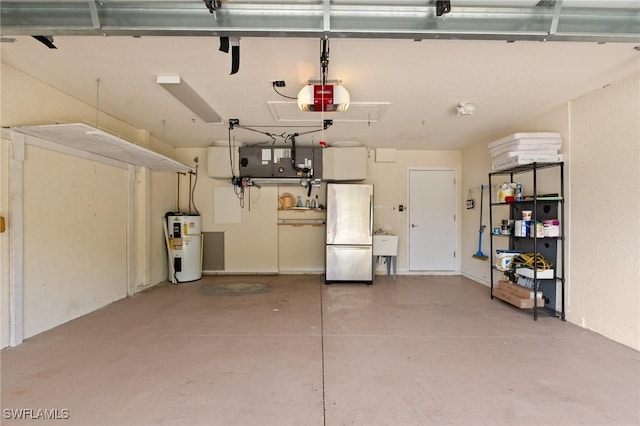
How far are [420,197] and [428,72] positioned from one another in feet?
11.9

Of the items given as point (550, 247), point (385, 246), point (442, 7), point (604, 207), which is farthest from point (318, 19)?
point (385, 246)

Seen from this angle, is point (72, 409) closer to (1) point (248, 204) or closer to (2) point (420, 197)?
(1) point (248, 204)

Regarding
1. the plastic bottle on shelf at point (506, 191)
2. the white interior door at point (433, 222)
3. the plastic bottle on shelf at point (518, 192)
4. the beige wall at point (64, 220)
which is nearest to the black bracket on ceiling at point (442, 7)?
the plastic bottle on shelf at point (518, 192)

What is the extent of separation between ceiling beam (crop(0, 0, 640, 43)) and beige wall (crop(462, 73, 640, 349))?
150 cm

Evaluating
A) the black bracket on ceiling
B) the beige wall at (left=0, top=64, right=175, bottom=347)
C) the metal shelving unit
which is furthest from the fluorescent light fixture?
the metal shelving unit

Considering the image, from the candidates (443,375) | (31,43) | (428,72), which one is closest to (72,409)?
(443,375)

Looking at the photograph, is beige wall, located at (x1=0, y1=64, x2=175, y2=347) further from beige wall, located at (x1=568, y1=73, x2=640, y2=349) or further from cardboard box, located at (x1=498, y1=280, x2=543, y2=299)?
beige wall, located at (x1=568, y1=73, x2=640, y2=349)

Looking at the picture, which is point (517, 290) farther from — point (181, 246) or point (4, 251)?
point (4, 251)

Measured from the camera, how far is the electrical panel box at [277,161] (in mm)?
5527

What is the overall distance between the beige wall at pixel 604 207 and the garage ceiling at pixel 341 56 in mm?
254

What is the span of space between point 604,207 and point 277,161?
453cm

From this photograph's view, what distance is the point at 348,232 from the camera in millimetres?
5355

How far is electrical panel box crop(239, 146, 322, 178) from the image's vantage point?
5.53m

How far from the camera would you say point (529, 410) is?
1.86 m
